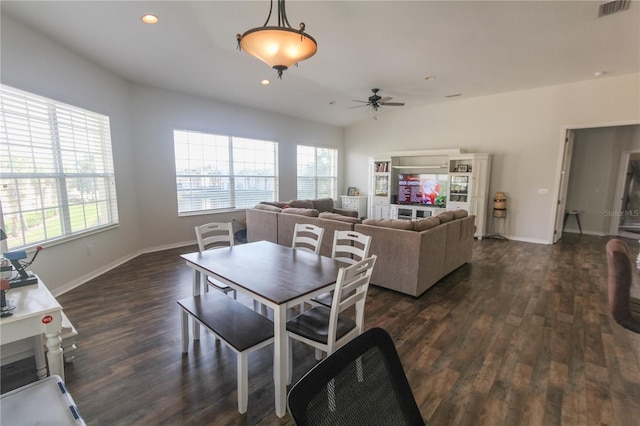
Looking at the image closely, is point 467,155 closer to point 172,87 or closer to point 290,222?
point 290,222

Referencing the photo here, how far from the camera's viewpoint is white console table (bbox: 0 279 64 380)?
1321 millimetres

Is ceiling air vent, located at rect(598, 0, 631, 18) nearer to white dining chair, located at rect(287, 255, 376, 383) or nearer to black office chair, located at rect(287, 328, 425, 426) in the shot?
white dining chair, located at rect(287, 255, 376, 383)

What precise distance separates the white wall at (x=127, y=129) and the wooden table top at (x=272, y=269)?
2312 millimetres

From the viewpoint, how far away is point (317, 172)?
8391 millimetres

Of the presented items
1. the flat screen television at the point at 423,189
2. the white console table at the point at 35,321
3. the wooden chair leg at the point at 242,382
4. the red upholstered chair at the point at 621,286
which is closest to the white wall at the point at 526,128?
the flat screen television at the point at 423,189

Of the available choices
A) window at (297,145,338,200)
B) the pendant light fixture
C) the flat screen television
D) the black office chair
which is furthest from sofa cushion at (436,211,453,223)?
window at (297,145,338,200)

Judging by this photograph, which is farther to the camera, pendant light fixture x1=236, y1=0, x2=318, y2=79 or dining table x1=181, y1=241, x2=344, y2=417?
pendant light fixture x1=236, y1=0, x2=318, y2=79

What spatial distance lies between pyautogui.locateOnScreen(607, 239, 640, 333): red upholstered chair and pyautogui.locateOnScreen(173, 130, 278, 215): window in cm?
582

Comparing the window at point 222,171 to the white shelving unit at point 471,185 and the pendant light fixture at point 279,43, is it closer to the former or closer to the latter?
the pendant light fixture at point 279,43

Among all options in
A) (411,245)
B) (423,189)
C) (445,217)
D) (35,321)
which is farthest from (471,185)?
(35,321)

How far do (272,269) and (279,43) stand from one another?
156cm

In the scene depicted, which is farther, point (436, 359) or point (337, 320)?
point (436, 359)

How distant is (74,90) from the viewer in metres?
3.62

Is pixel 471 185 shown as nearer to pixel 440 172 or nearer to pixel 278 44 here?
pixel 440 172
